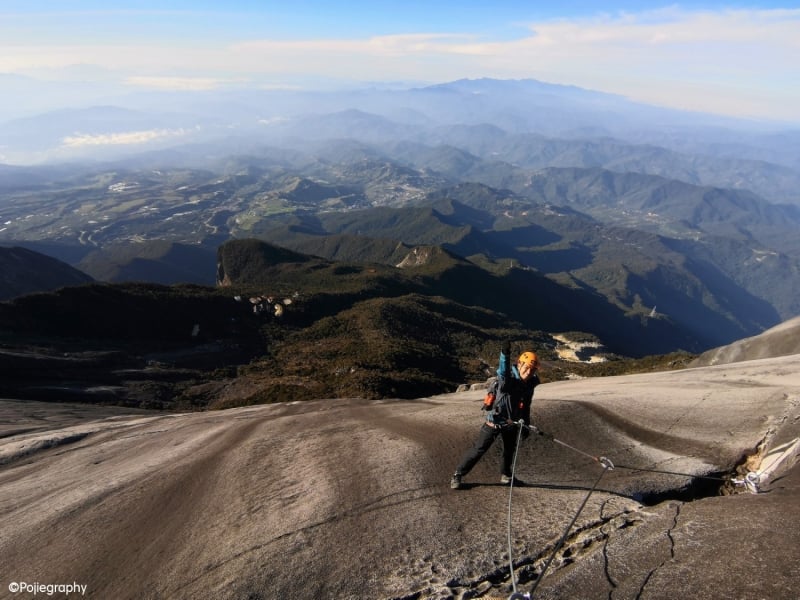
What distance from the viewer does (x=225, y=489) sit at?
A: 11109 mm

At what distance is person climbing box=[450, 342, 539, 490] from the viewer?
10.1 m

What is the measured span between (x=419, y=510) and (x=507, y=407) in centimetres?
288

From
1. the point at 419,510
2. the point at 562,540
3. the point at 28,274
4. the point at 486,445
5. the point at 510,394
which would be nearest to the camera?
the point at 562,540

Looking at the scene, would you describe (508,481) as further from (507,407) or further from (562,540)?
(562,540)

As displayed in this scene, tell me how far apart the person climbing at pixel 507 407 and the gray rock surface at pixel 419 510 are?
2.26ft

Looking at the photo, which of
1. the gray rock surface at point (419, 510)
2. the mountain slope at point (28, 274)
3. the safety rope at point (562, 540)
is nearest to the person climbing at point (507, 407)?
the gray rock surface at point (419, 510)

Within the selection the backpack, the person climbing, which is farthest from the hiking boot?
the backpack

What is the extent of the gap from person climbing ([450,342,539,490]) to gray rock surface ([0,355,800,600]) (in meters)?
0.69

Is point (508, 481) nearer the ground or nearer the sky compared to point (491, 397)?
nearer the ground

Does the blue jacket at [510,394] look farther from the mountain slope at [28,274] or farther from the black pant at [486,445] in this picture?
the mountain slope at [28,274]

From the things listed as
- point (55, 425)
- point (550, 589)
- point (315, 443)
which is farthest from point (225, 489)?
point (55, 425)

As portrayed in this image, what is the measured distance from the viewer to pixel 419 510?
9.20m

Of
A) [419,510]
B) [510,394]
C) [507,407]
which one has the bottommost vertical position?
[419,510]

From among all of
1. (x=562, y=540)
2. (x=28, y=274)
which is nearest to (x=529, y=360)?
(x=562, y=540)
